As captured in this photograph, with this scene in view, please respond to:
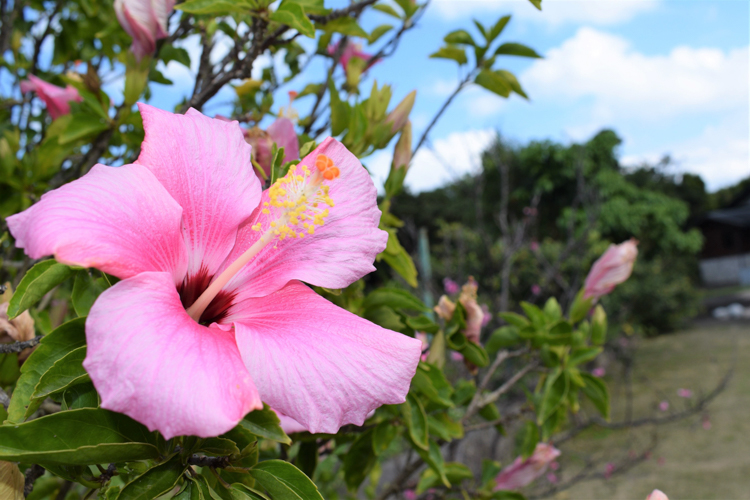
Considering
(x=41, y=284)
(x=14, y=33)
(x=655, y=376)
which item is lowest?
(x=655, y=376)

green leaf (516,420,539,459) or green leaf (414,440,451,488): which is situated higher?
green leaf (414,440,451,488)

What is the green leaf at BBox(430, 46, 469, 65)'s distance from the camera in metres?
1.70

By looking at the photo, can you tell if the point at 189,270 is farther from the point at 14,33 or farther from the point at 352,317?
the point at 14,33

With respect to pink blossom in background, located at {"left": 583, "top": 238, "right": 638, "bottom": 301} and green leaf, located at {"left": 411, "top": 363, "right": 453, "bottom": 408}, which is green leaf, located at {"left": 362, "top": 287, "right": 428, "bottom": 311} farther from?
pink blossom in background, located at {"left": 583, "top": 238, "right": 638, "bottom": 301}

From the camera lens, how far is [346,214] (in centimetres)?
83

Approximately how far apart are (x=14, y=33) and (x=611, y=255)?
3.16 m

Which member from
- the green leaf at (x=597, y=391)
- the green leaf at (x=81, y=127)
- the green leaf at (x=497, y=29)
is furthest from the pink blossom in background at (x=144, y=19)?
the green leaf at (x=597, y=391)

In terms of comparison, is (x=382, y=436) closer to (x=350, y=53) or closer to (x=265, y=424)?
(x=265, y=424)

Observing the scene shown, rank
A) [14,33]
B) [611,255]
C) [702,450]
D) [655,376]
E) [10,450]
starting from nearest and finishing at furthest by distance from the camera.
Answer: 1. [10,450]
2. [611,255]
3. [14,33]
4. [702,450]
5. [655,376]

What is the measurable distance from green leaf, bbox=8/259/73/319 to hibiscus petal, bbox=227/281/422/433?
0.31m

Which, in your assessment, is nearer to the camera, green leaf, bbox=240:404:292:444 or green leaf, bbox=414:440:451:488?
green leaf, bbox=240:404:292:444

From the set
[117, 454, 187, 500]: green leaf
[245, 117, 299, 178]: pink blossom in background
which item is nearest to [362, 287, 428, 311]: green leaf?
[245, 117, 299, 178]: pink blossom in background

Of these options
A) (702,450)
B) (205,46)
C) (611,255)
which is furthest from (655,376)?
(205,46)

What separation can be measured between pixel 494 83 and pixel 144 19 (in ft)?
3.40
